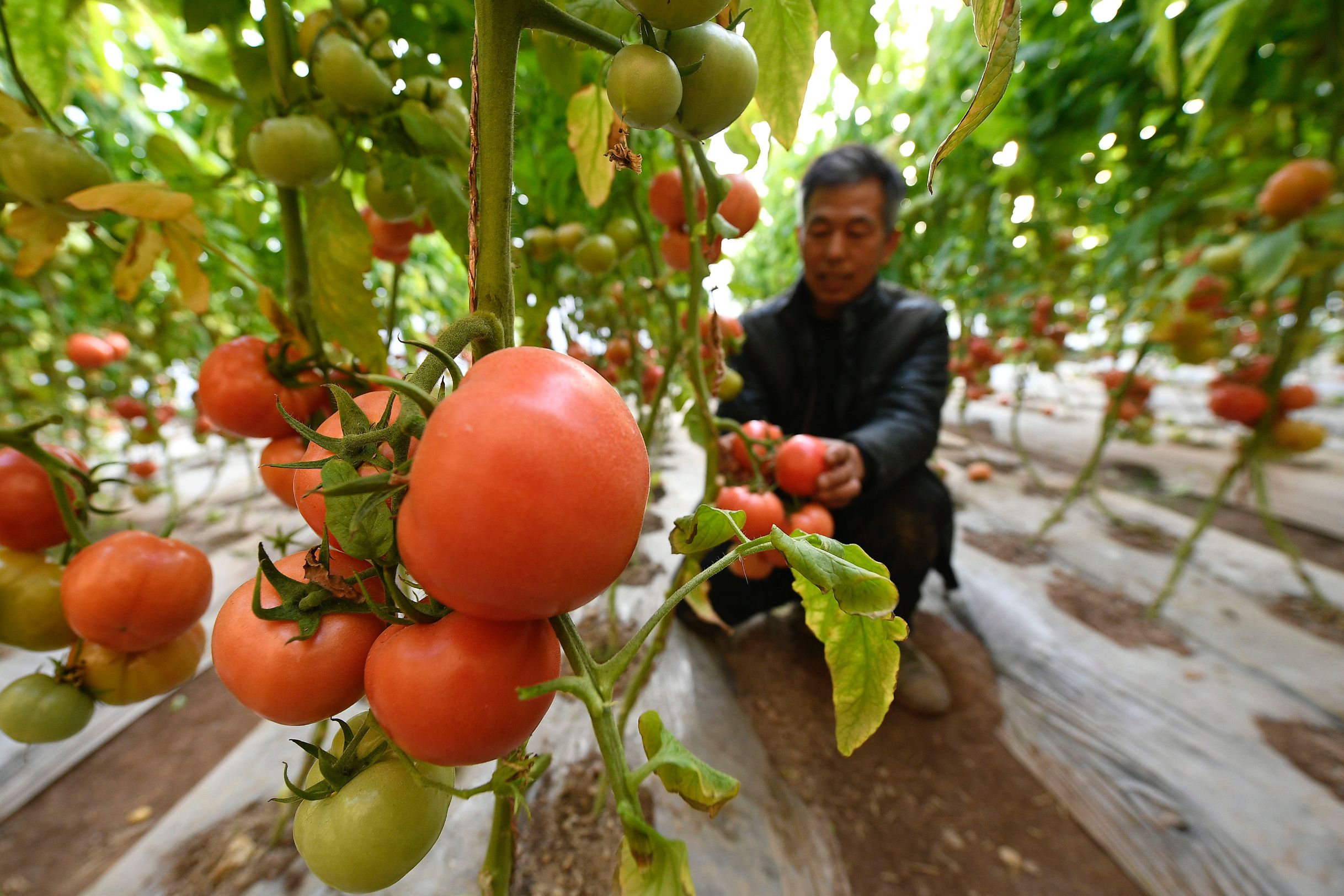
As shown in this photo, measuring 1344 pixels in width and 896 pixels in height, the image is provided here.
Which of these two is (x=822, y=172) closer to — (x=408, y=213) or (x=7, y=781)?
(x=408, y=213)

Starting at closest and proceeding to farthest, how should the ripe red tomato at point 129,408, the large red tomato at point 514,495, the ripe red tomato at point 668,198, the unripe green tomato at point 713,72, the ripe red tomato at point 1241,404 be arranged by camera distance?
the large red tomato at point 514,495 → the unripe green tomato at point 713,72 → the ripe red tomato at point 668,198 → the ripe red tomato at point 1241,404 → the ripe red tomato at point 129,408

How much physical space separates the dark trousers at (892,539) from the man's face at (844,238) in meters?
0.58

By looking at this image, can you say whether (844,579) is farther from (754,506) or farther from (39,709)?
(39,709)

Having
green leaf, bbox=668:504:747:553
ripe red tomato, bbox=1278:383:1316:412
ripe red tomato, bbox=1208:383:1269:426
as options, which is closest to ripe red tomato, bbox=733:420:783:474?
green leaf, bbox=668:504:747:553

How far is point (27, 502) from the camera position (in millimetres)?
460

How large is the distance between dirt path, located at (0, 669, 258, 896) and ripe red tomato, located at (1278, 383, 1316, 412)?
3.10 meters

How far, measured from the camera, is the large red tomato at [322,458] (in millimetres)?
257

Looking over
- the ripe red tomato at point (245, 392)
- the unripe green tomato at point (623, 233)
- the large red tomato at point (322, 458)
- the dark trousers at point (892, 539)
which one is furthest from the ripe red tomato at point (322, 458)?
the dark trousers at point (892, 539)

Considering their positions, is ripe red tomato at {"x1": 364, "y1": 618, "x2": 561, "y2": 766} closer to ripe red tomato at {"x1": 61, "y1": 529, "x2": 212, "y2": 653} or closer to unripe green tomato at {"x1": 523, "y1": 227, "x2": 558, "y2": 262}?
ripe red tomato at {"x1": 61, "y1": 529, "x2": 212, "y2": 653}

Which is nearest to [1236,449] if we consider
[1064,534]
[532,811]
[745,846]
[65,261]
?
[1064,534]

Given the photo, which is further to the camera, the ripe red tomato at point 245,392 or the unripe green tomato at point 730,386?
the unripe green tomato at point 730,386

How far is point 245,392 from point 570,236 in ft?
2.00

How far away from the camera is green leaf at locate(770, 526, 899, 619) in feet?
0.85

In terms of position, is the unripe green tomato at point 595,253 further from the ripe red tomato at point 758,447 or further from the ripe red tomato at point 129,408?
the ripe red tomato at point 129,408
